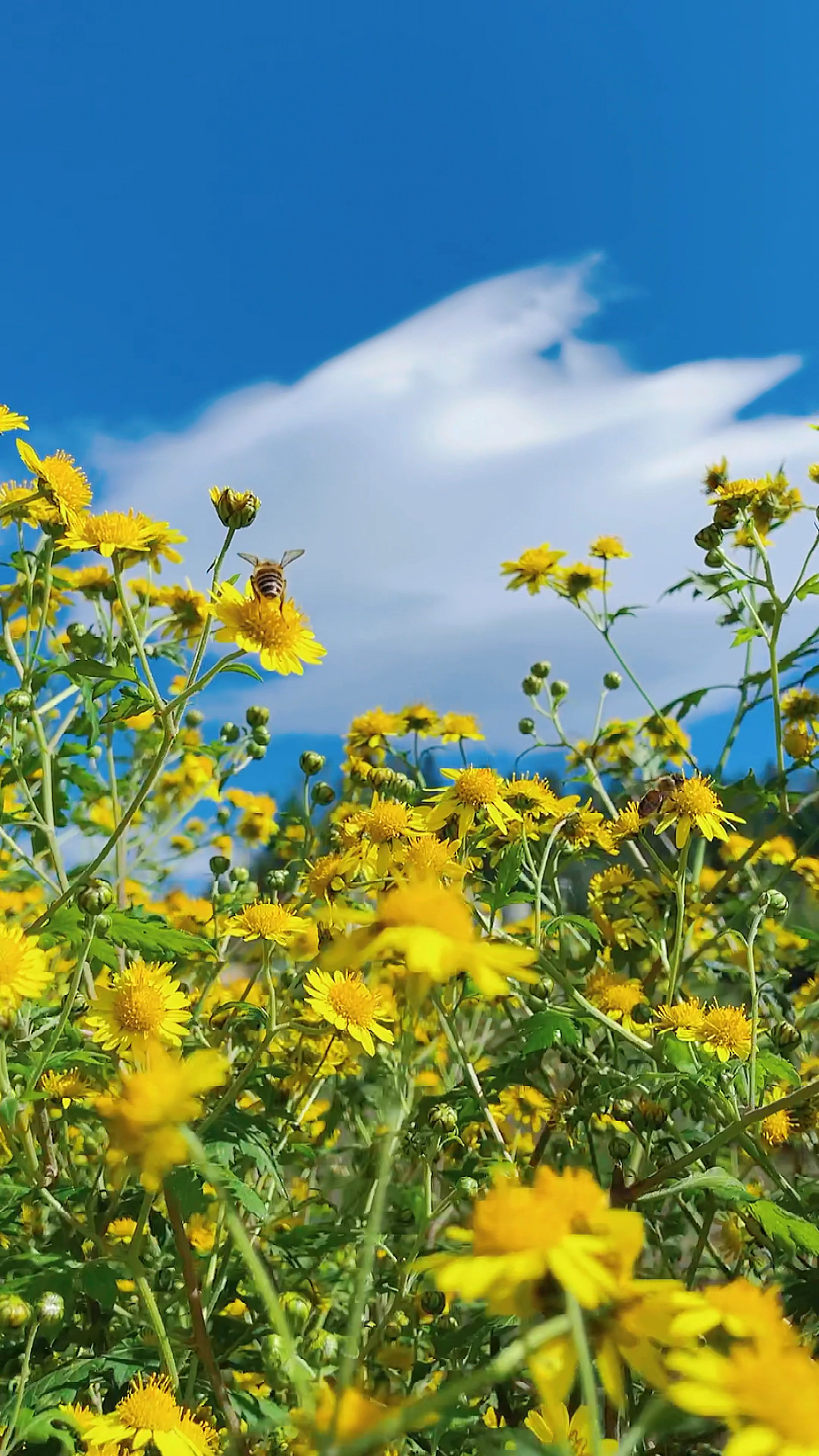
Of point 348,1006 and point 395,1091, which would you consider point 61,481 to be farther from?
point 395,1091

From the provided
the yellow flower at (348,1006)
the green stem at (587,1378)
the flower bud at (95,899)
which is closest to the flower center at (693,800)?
the yellow flower at (348,1006)

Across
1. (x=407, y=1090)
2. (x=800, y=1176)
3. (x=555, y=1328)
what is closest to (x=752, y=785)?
(x=800, y=1176)

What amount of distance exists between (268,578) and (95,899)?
2.68 ft

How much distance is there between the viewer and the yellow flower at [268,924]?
2.69m

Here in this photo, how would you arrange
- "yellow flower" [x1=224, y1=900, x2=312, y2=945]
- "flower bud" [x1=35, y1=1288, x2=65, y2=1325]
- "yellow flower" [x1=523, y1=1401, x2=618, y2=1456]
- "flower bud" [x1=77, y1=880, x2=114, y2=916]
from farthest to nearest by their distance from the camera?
"yellow flower" [x1=224, y1=900, x2=312, y2=945] < "flower bud" [x1=77, y1=880, x2=114, y2=916] < "flower bud" [x1=35, y1=1288, x2=65, y2=1325] < "yellow flower" [x1=523, y1=1401, x2=618, y2=1456]

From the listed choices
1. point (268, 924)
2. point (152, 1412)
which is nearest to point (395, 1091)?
point (152, 1412)

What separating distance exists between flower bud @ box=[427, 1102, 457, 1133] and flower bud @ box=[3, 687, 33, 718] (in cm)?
139

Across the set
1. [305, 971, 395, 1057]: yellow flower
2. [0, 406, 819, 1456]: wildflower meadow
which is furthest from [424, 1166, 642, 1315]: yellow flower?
[305, 971, 395, 1057]: yellow flower

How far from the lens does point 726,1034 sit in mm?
2688

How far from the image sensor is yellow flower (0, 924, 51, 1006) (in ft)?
7.11

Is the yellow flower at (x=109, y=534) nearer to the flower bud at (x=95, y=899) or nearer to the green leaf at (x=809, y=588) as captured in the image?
the flower bud at (x=95, y=899)

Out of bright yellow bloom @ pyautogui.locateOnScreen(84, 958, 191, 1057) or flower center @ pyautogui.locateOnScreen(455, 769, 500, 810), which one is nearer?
bright yellow bloom @ pyautogui.locateOnScreen(84, 958, 191, 1057)

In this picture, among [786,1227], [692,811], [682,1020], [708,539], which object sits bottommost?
[786,1227]

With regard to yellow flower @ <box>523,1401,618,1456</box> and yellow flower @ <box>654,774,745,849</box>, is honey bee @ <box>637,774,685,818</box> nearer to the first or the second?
yellow flower @ <box>654,774,745,849</box>
